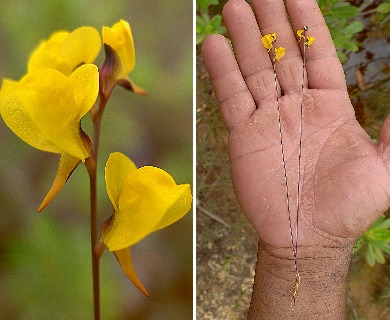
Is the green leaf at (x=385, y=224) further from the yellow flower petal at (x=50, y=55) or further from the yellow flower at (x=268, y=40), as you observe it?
the yellow flower petal at (x=50, y=55)

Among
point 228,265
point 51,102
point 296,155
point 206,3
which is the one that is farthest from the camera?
point 228,265

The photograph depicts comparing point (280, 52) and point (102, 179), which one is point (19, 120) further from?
point (280, 52)

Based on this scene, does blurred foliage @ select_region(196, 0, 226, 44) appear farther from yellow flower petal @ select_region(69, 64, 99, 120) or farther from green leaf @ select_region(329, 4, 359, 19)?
yellow flower petal @ select_region(69, 64, 99, 120)

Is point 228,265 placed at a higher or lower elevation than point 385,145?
lower

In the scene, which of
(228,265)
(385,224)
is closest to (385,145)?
(385,224)

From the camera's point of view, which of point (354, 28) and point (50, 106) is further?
point (354, 28)

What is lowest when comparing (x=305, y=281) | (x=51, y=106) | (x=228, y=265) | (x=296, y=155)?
(x=228, y=265)
